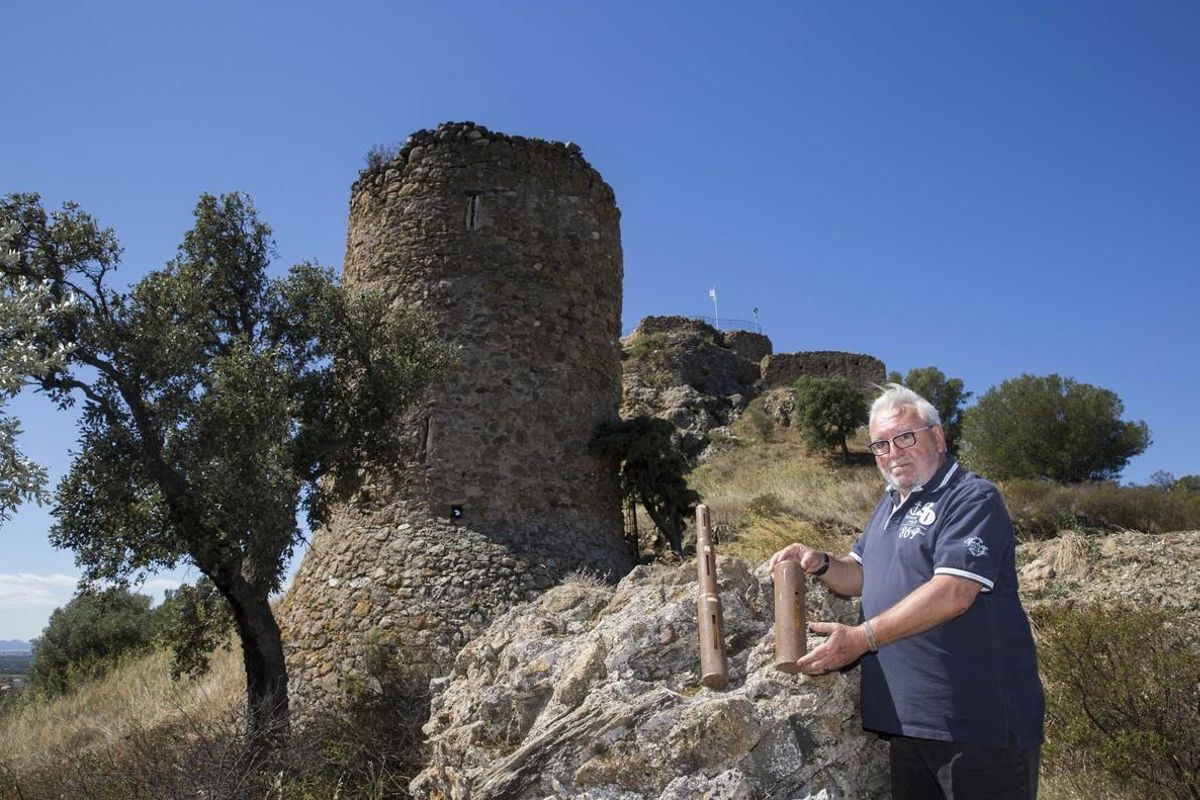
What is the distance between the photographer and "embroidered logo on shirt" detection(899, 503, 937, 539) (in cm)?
330

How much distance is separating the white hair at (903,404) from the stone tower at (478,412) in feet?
21.2

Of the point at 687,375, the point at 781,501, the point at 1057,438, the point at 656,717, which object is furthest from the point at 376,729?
the point at 687,375

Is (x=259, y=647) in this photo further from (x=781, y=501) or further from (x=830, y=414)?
(x=830, y=414)

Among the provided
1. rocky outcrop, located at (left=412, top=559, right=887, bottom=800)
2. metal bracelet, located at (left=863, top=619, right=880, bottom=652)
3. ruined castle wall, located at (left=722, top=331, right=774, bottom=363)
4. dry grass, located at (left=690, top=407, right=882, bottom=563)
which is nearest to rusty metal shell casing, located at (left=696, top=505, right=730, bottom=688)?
rocky outcrop, located at (left=412, top=559, right=887, bottom=800)

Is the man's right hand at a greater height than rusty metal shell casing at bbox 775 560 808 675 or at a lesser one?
greater

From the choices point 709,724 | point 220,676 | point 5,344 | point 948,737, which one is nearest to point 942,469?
point 948,737

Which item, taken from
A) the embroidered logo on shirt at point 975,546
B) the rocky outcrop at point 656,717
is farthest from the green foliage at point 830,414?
the embroidered logo on shirt at point 975,546

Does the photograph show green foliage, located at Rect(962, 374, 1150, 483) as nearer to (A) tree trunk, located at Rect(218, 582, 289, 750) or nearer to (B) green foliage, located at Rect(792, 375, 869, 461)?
(B) green foliage, located at Rect(792, 375, 869, 461)

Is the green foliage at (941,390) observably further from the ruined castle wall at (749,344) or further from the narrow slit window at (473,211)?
the narrow slit window at (473,211)

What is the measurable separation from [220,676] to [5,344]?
626 centimetres

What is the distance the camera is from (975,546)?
3.05m

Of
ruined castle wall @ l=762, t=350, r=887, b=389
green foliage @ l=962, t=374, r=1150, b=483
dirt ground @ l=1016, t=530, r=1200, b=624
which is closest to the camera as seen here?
dirt ground @ l=1016, t=530, r=1200, b=624

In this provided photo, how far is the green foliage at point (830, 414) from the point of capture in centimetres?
2391

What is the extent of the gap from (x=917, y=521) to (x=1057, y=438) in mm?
19945
